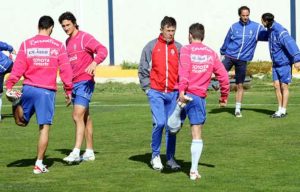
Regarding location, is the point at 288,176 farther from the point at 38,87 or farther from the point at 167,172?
the point at 38,87

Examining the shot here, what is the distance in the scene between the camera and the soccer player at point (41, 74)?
1206cm

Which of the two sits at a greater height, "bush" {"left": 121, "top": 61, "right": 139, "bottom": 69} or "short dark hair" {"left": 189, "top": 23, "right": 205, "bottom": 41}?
"short dark hair" {"left": 189, "top": 23, "right": 205, "bottom": 41}

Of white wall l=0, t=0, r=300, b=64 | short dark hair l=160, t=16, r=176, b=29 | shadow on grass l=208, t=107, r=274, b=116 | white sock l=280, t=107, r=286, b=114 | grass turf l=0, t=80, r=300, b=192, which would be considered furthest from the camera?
white wall l=0, t=0, r=300, b=64

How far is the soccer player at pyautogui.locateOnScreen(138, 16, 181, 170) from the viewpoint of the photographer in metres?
12.2

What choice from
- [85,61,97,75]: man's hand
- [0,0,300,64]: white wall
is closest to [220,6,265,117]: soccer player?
[85,61,97,75]: man's hand

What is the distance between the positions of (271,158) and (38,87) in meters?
3.57

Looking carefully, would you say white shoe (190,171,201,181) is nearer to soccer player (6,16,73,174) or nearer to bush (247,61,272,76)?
soccer player (6,16,73,174)

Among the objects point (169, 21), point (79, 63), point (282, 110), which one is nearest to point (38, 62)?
point (79, 63)

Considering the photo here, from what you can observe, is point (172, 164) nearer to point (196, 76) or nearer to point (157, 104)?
point (157, 104)

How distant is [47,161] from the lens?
13.3m

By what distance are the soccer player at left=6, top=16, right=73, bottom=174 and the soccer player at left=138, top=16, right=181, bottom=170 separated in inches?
41.6

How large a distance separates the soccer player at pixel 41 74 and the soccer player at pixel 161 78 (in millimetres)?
1057

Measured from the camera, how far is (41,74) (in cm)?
1209

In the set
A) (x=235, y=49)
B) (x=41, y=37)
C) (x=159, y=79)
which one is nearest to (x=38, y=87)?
(x=41, y=37)
